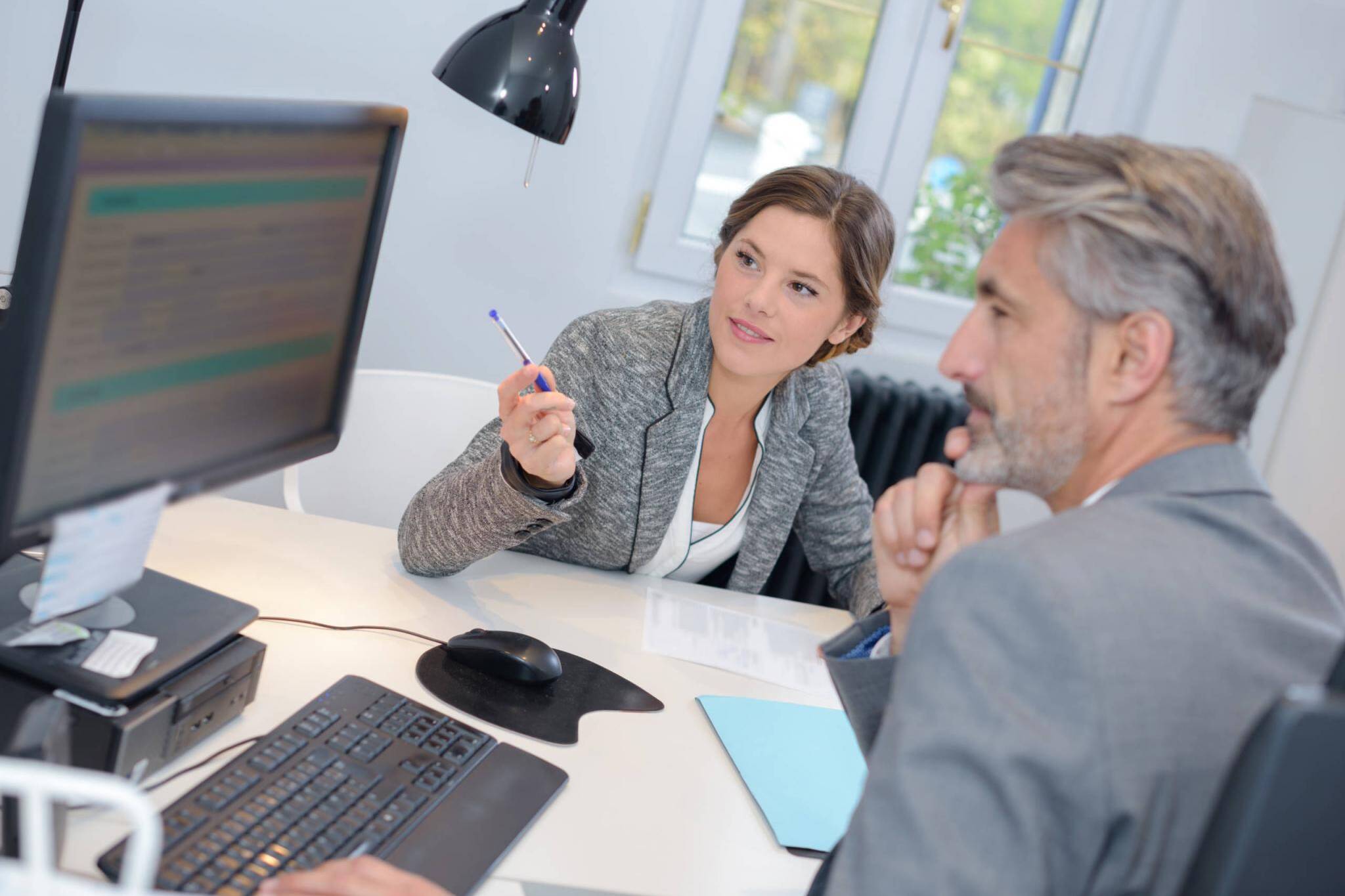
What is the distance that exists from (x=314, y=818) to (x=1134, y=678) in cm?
60

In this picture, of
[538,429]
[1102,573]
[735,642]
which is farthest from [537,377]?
[1102,573]

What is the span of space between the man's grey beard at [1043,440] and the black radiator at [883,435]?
62.8 inches

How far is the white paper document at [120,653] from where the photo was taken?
0.89 m

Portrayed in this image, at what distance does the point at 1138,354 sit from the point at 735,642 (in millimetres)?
780

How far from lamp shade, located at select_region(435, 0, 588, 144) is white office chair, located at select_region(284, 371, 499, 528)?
441 millimetres

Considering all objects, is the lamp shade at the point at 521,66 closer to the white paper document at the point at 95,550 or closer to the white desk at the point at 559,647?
the white desk at the point at 559,647

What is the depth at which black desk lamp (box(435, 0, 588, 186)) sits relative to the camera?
1611mm

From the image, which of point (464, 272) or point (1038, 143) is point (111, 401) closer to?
point (1038, 143)

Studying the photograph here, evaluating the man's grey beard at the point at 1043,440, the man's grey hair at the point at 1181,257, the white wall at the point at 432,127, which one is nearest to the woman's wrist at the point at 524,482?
the man's grey beard at the point at 1043,440

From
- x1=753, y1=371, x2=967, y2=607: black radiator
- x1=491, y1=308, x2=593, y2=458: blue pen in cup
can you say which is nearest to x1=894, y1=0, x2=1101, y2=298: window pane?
x1=753, y1=371, x2=967, y2=607: black radiator

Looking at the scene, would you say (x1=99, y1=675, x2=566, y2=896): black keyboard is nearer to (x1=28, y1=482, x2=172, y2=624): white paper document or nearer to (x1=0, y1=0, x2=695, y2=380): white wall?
(x1=28, y1=482, x2=172, y2=624): white paper document

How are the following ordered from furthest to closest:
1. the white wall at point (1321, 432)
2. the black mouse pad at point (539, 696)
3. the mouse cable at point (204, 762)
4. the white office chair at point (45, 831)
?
the white wall at point (1321, 432) < the black mouse pad at point (539, 696) < the mouse cable at point (204, 762) < the white office chair at point (45, 831)

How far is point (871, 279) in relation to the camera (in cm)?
175

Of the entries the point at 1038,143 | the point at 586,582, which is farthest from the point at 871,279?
the point at 1038,143
